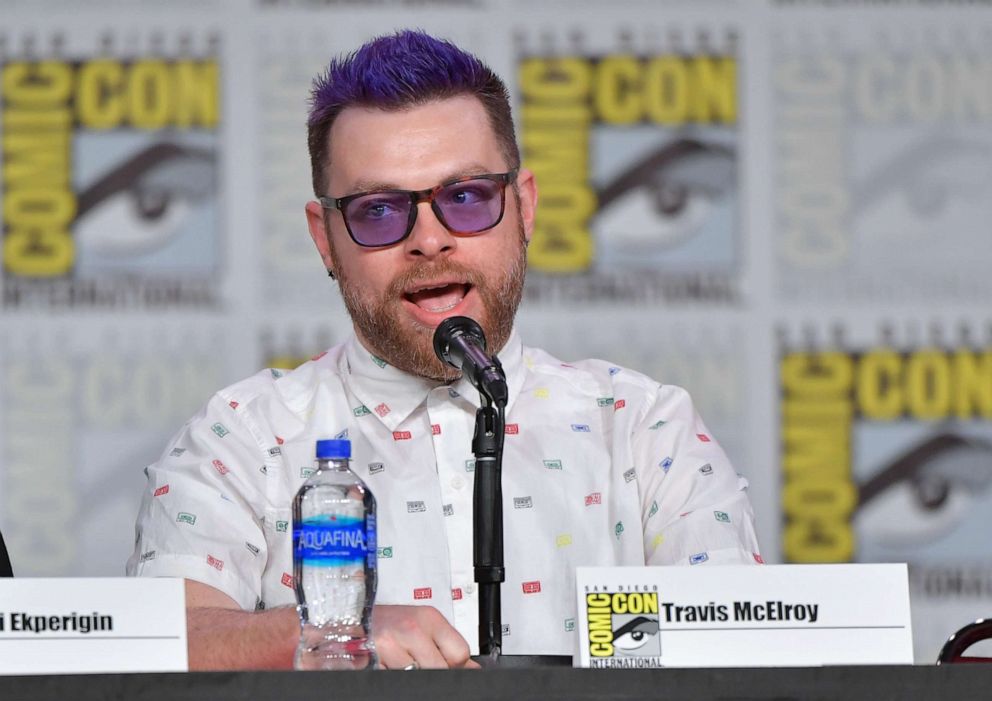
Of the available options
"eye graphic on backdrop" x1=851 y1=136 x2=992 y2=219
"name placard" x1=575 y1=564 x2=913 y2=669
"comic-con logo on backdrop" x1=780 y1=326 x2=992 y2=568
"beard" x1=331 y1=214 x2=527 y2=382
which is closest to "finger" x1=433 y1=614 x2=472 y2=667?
"name placard" x1=575 y1=564 x2=913 y2=669

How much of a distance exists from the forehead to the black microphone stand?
603mm

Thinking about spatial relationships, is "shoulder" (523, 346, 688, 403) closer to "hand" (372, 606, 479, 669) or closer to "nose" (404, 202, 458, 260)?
"nose" (404, 202, 458, 260)

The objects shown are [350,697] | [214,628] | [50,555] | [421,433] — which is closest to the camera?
[350,697]

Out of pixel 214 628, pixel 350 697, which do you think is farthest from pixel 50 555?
pixel 350 697

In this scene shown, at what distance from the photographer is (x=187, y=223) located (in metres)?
3.07

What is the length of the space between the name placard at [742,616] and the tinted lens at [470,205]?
2.43ft

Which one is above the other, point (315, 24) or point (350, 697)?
point (315, 24)

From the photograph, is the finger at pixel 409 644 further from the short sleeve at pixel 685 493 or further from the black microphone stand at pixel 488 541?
the short sleeve at pixel 685 493

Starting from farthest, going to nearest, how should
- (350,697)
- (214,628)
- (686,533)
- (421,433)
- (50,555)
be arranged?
(50,555) → (421,433) → (686,533) → (214,628) → (350,697)

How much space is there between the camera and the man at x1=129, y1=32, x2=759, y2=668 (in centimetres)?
191

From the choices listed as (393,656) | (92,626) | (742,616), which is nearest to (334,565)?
(393,656)

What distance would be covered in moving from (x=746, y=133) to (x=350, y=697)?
7.50 ft

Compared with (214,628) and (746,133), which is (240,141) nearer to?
(746,133)

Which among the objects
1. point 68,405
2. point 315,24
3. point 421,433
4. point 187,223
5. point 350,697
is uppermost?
point 315,24
